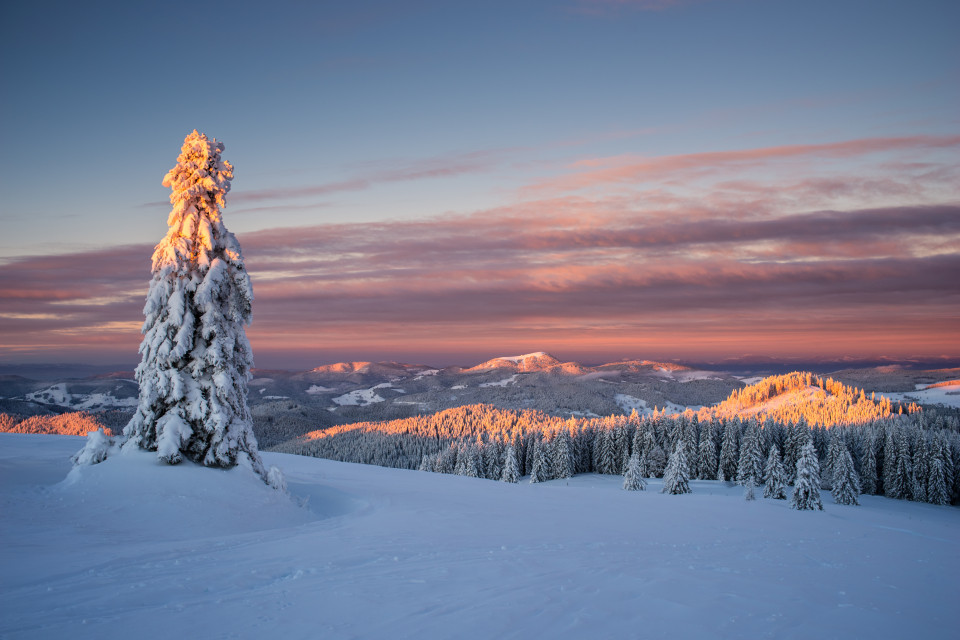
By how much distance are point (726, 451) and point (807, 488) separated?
40.3 metres

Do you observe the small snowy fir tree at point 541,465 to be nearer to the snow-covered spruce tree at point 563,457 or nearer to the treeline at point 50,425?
the snow-covered spruce tree at point 563,457

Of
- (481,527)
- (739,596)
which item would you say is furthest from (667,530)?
(739,596)

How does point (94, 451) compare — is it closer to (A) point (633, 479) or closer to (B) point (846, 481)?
(A) point (633, 479)

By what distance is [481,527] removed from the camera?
15.7 metres

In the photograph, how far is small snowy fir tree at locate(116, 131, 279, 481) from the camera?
17.3 m

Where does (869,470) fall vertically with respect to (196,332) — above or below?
below

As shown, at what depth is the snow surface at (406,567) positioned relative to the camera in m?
7.37

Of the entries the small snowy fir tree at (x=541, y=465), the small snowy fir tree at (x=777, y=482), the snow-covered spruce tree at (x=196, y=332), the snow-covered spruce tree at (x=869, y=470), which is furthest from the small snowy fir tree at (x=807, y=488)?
the snow-covered spruce tree at (x=869, y=470)

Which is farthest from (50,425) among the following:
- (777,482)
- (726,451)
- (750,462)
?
(777,482)

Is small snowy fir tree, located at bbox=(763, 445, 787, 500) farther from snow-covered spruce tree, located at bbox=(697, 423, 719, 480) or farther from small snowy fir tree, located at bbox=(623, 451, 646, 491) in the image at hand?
snow-covered spruce tree, located at bbox=(697, 423, 719, 480)

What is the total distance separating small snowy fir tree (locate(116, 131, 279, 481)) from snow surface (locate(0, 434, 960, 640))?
118 cm

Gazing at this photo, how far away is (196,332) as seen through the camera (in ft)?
59.0

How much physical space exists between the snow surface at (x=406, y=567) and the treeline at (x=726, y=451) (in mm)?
38033

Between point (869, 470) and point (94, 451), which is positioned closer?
point (94, 451)
